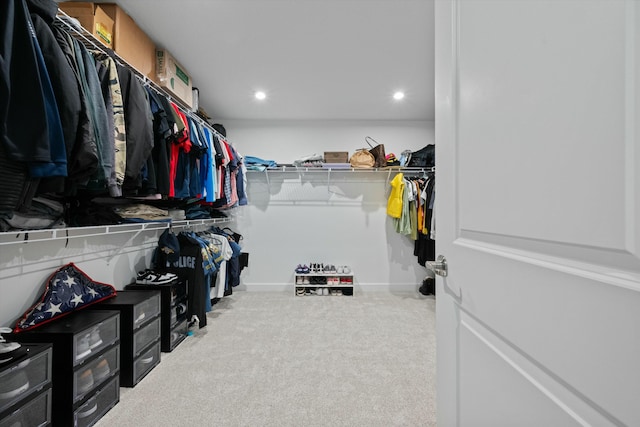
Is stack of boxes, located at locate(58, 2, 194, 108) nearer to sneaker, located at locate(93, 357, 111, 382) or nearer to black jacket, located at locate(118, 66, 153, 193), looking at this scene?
black jacket, located at locate(118, 66, 153, 193)

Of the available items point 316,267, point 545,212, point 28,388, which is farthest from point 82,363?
point 316,267

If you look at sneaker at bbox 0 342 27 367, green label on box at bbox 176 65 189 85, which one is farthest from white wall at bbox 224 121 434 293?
sneaker at bbox 0 342 27 367

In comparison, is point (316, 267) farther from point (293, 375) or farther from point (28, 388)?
point (28, 388)

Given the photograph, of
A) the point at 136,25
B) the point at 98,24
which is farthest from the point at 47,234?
the point at 136,25

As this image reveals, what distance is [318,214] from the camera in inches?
149

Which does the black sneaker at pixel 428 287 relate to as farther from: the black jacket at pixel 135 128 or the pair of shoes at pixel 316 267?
the black jacket at pixel 135 128

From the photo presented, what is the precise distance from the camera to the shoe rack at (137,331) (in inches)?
63.9

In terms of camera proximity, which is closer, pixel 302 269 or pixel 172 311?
pixel 172 311

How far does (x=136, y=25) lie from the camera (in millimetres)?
1909

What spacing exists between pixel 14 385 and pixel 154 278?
1.04m

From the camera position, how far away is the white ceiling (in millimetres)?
1818

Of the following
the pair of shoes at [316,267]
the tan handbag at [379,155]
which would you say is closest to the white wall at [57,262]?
the pair of shoes at [316,267]

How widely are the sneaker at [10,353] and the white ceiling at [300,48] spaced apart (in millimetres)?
2047

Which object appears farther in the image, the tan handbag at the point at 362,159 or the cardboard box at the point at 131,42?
the tan handbag at the point at 362,159
